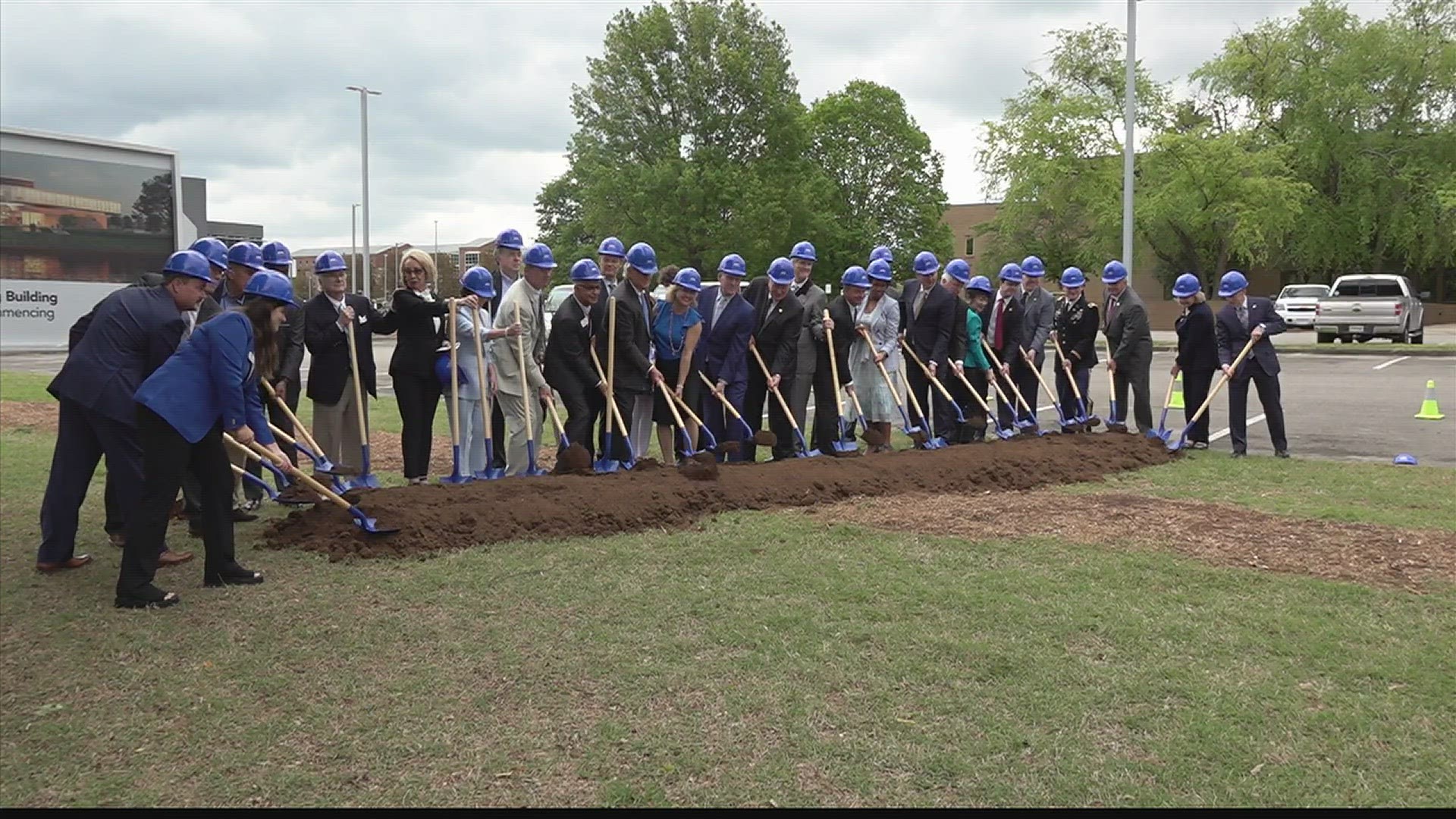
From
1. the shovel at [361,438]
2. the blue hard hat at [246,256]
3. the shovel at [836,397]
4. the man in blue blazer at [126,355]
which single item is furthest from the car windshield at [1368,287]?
the man in blue blazer at [126,355]

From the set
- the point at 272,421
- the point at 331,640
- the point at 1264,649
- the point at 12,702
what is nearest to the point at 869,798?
the point at 1264,649

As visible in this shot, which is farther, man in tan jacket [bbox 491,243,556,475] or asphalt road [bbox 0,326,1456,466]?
asphalt road [bbox 0,326,1456,466]

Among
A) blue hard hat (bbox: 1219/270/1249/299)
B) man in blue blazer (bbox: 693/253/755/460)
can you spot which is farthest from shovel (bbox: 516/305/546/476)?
blue hard hat (bbox: 1219/270/1249/299)

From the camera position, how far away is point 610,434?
835 centimetres

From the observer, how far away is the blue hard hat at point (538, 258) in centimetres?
807

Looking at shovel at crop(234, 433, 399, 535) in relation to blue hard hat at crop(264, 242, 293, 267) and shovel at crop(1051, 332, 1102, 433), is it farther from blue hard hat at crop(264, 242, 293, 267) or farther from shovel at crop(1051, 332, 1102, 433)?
shovel at crop(1051, 332, 1102, 433)

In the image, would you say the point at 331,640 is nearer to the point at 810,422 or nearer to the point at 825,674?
the point at 825,674

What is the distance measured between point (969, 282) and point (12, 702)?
9262 mm

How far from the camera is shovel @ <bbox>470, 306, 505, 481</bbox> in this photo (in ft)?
25.9

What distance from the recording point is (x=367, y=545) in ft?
20.2

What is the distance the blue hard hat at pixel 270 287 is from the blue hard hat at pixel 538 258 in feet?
7.77

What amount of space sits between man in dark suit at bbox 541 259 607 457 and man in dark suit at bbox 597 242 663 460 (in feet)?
0.55

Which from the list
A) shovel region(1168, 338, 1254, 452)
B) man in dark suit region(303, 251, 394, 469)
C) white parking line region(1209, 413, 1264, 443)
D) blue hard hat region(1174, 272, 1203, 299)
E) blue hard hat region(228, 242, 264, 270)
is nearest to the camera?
blue hard hat region(228, 242, 264, 270)

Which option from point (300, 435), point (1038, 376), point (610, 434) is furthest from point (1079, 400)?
point (300, 435)
